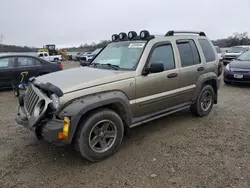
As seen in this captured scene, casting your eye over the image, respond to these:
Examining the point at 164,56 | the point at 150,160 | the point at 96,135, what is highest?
the point at 164,56

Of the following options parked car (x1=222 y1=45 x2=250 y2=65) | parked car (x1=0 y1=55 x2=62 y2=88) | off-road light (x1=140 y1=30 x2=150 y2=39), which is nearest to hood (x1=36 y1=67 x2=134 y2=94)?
off-road light (x1=140 y1=30 x2=150 y2=39)

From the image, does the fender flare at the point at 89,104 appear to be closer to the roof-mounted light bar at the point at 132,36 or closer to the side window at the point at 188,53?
the roof-mounted light bar at the point at 132,36

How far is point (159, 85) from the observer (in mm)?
4191

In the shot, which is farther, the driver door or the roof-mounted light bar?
the roof-mounted light bar

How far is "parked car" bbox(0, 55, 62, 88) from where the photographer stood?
28.1 ft

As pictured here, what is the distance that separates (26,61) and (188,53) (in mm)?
6535

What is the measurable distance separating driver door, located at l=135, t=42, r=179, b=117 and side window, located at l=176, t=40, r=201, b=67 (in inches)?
10.6

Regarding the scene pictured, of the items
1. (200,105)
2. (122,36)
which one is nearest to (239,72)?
(200,105)

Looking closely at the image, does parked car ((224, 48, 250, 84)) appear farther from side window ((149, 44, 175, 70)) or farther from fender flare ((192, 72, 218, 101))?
side window ((149, 44, 175, 70))

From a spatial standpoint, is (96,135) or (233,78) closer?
(96,135)

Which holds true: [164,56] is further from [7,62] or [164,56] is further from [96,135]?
[7,62]

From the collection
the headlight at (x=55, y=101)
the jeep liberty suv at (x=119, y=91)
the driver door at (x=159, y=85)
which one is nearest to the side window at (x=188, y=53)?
the jeep liberty suv at (x=119, y=91)

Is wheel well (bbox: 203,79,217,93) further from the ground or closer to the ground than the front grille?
further from the ground

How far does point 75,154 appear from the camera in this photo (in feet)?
12.3
